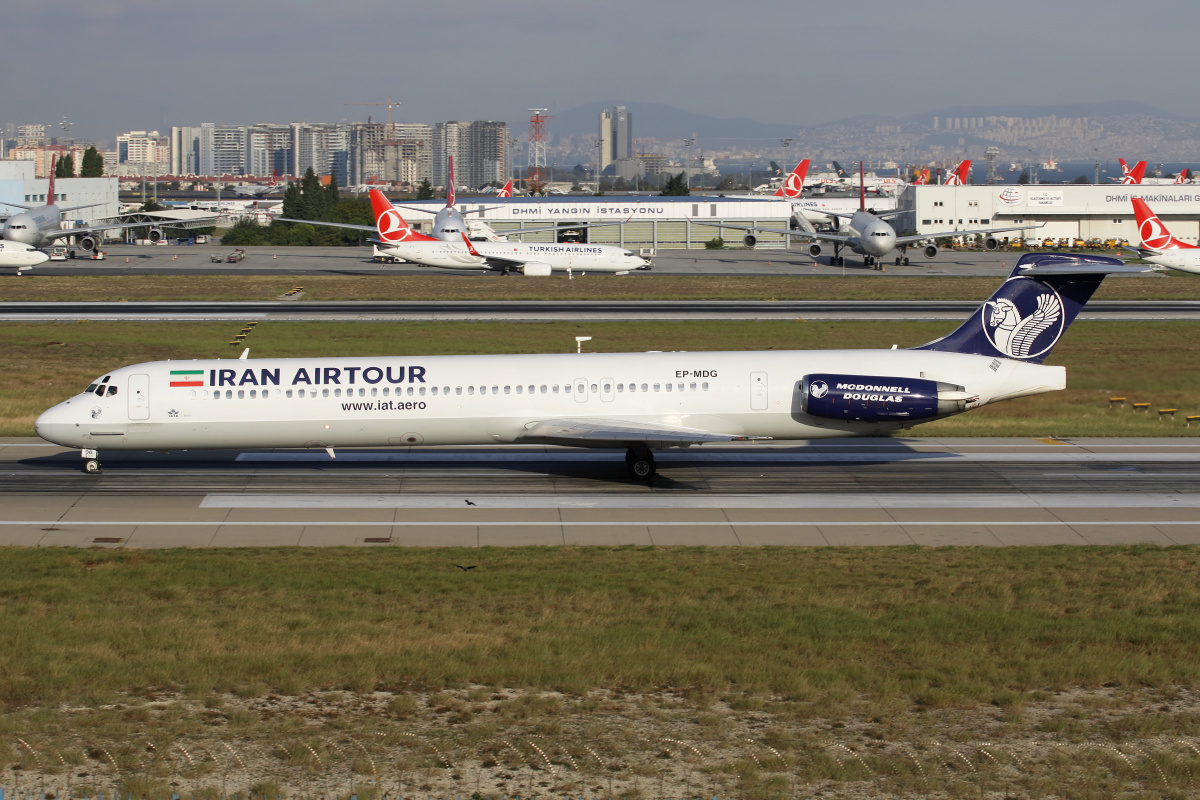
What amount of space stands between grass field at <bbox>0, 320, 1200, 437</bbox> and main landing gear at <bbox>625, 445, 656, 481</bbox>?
1162 centimetres

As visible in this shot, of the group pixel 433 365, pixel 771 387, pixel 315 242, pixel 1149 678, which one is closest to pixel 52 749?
pixel 1149 678

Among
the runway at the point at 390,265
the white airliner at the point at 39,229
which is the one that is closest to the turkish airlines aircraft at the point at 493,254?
the runway at the point at 390,265

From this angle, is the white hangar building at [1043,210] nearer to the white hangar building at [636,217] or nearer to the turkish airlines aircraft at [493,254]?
the white hangar building at [636,217]

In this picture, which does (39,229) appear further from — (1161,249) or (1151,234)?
(1161,249)

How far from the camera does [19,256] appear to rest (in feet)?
262

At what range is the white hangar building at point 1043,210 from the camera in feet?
398

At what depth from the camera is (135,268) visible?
8756 centimetres

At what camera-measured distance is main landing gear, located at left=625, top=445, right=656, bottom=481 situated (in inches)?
1171

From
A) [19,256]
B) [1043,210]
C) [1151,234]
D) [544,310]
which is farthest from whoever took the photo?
[1043,210]

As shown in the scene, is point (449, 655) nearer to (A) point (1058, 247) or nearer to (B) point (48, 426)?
(B) point (48, 426)

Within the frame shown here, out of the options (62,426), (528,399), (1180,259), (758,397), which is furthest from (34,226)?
(1180,259)

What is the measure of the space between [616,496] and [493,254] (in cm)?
5800

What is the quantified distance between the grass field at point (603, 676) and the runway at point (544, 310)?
37408 millimetres

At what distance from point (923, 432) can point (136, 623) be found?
26.3m
